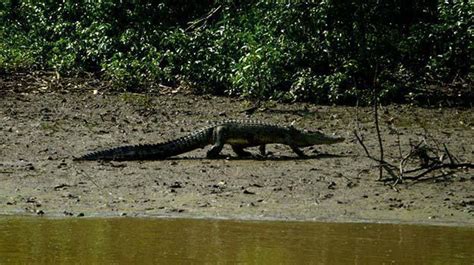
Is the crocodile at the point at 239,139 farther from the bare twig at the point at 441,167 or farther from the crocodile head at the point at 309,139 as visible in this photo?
the bare twig at the point at 441,167

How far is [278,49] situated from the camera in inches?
621

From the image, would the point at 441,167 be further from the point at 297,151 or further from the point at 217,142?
the point at 217,142

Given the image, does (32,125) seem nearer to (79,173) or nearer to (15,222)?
(79,173)

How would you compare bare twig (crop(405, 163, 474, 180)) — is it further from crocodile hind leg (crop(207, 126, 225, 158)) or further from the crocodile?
crocodile hind leg (crop(207, 126, 225, 158))

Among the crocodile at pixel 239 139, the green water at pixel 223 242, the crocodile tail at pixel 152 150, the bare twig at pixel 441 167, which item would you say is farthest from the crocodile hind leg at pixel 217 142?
the green water at pixel 223 242

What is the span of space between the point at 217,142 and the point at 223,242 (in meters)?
4.02

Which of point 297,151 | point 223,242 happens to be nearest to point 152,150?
point 297,151

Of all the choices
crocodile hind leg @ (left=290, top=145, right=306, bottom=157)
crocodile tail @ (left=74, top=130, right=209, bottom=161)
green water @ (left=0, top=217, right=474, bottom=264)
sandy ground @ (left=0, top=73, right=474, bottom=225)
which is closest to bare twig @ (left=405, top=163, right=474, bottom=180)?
sandy ground @ (left=0, top=73, right=474, bottom=225)

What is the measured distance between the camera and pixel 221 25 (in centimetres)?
1752

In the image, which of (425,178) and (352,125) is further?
(352,125)

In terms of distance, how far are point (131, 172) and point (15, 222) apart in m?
2.18

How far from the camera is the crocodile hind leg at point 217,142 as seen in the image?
11930 millimetres

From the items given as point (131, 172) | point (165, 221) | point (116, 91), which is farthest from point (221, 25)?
point (165, 221)

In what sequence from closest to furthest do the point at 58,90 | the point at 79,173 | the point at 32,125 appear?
the point at 79,173 → the point at 32,125 → the point at 58,90
